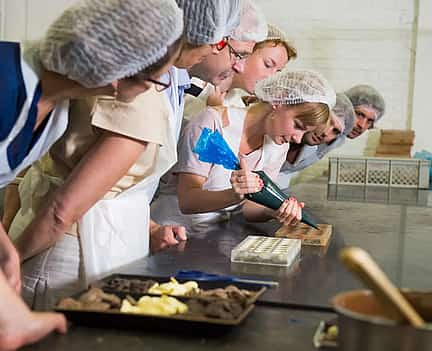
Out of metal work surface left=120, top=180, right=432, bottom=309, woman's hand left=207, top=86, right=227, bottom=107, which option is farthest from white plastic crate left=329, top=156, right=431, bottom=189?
woman's hand left=207, top=86, right=227, bottom=107

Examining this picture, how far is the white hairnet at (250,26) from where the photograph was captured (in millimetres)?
2057

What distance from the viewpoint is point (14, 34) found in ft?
14.7

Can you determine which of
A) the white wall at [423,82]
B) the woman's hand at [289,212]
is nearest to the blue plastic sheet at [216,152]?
the woman's hand at [289,212]

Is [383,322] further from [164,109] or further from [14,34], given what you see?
[14,34]

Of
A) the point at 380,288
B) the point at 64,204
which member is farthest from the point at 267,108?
the point at 380,288

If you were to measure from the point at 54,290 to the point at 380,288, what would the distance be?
97 centimetres

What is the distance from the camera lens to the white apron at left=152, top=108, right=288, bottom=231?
2.09 meters

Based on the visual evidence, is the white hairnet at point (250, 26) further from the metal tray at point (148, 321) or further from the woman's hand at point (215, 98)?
the metal tray at point (148, 321)

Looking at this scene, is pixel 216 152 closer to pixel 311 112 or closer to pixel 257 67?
pixel 311 112

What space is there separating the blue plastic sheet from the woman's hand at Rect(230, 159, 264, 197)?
7 cm

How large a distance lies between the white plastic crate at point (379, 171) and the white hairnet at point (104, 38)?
9.11 ft

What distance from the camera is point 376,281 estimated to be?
692 millimetres

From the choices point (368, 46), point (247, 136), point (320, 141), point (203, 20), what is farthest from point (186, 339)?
point (368, 46)

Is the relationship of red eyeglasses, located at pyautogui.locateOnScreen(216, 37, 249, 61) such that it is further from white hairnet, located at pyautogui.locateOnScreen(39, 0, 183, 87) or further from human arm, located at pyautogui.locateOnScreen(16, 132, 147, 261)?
white hairnet, located at pyautogui.locateOnScreen(39, 0, 183, 87)
